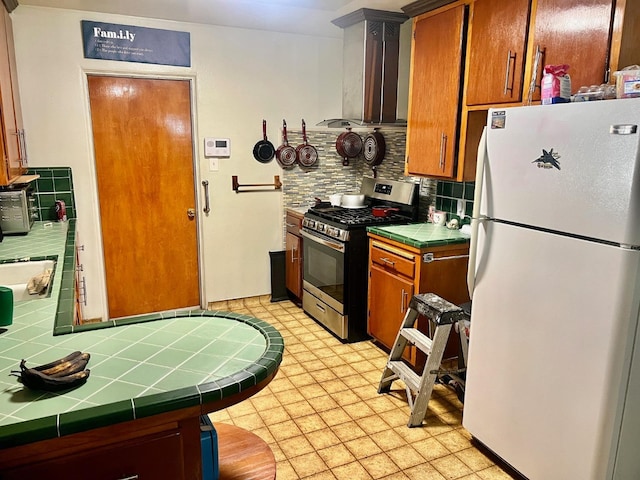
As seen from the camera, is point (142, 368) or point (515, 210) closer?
point (142, 368)

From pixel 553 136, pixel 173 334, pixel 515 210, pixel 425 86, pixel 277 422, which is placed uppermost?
pixel 425 86

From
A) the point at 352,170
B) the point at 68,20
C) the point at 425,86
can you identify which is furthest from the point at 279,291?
the point at 68,20

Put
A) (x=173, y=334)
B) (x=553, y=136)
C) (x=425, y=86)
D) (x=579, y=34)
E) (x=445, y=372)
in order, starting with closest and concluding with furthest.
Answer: (x=173, y=334) < (x=553, y=136) < (x=579, y=34) < (x=445, y=372) < (x=425, y=86)

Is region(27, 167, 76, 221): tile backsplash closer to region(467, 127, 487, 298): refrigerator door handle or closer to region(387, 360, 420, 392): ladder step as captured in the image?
region(387, 360, 420, 392): ladder step

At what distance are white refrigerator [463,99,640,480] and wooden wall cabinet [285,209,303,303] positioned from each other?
7.24 feet

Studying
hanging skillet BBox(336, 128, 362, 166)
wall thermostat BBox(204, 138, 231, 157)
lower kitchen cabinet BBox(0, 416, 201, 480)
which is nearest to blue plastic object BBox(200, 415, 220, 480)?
lower kitchen cabinet BBox(0, 416, 201, 480)

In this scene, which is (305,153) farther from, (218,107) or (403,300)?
(403,300)

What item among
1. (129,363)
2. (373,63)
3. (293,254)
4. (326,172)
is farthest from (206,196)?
(129,363)

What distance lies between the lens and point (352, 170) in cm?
466

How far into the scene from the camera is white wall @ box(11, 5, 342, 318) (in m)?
3.49

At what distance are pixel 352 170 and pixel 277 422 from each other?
9.07ft

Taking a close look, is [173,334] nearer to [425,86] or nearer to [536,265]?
[536,265]

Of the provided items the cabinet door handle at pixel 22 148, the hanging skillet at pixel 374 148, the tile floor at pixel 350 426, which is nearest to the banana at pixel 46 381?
the tile floor at pixel 350 426

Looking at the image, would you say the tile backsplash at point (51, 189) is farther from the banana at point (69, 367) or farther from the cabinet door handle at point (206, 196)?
the banana at point (69, 367)
